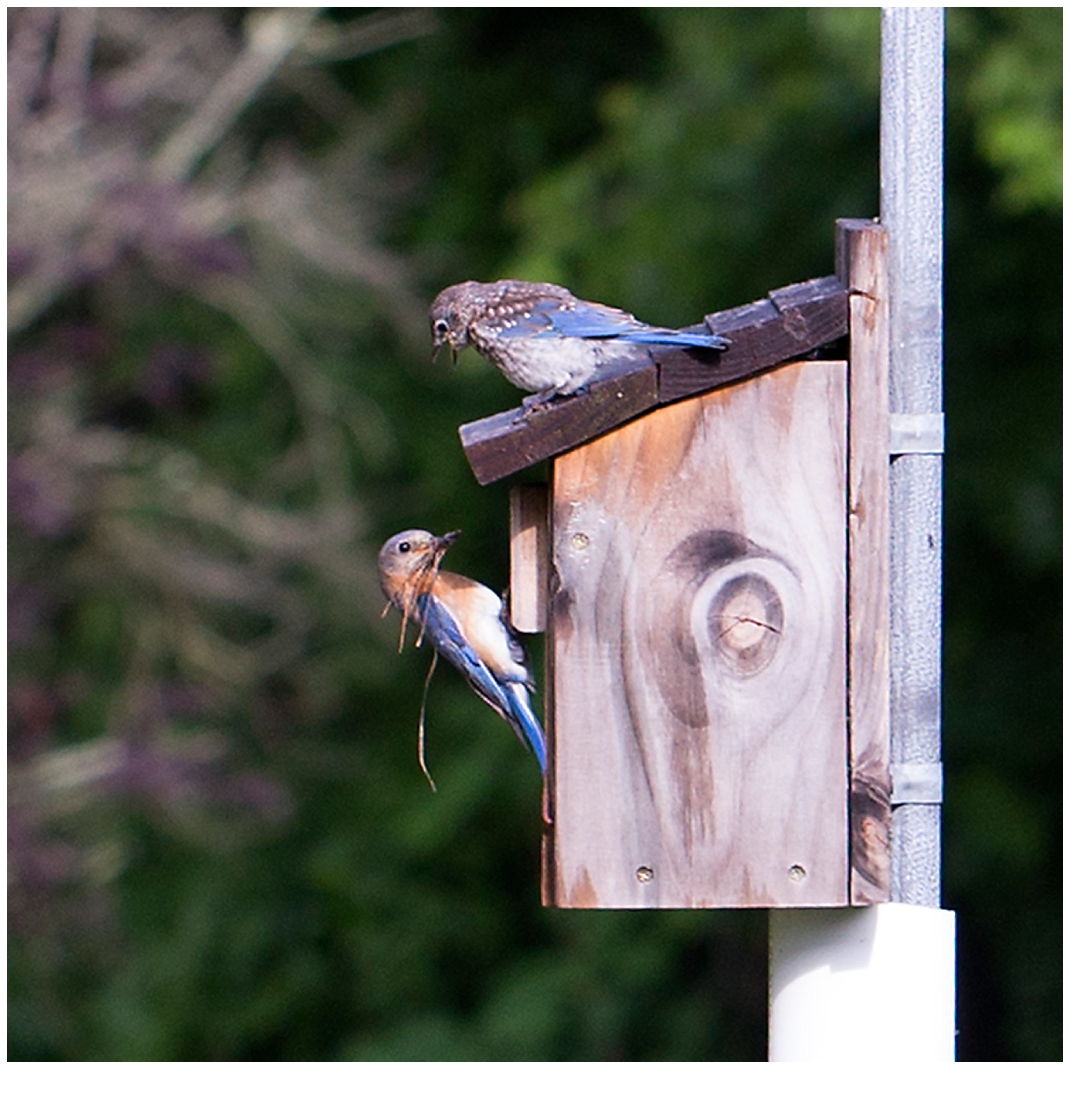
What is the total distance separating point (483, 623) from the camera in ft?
9.20

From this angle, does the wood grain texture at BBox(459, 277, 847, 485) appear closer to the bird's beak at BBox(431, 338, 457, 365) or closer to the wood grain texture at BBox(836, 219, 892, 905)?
the wood grain texture at BBox(836, 219, 892, 905)

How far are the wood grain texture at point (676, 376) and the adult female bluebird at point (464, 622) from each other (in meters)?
0.51

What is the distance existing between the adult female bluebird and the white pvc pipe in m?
0.58

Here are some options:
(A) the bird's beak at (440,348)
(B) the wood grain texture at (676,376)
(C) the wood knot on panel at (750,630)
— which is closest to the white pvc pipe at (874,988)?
(C) the wood knot on panel at (750,630)

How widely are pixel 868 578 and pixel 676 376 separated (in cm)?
38

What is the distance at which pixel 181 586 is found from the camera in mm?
6930

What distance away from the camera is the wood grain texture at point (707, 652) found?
2.31 m

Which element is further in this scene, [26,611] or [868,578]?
[26,611]

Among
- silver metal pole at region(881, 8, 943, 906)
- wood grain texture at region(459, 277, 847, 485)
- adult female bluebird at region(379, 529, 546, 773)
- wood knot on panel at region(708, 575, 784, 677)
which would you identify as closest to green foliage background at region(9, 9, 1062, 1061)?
silver metal pole at region(881, 8, 943, 906)

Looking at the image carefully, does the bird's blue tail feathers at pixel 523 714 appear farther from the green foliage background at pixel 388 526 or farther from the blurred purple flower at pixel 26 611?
the blurred purple flower at pixel 26 611

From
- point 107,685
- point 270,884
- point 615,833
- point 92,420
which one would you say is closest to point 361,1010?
point 270,884

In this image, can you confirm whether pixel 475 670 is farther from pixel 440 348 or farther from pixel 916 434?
pixel 916 434

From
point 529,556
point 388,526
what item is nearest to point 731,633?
point 529,556

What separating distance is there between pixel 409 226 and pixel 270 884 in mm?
3105
